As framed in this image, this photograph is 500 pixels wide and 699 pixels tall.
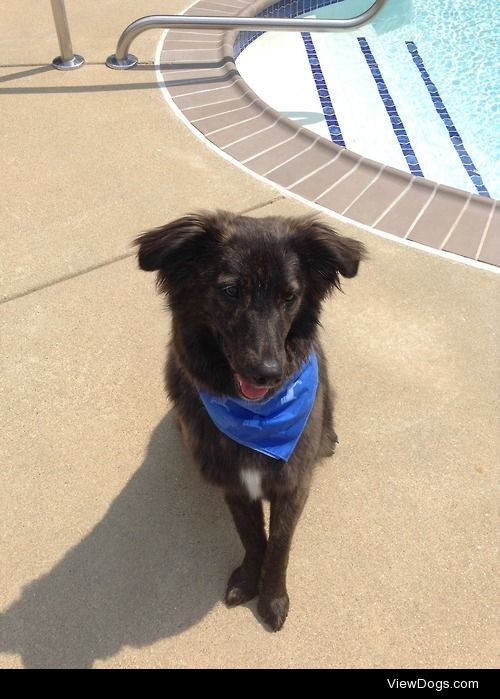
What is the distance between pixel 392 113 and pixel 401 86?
0.69 metres

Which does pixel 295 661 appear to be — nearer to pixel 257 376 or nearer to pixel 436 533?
pixel 436 533

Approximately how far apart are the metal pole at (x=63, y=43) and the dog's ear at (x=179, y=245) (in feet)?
13.6

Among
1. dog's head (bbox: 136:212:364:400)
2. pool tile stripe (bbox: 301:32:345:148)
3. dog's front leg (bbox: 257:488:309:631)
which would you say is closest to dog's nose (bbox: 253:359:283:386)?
dog's head (bbox: 136:212:364:400)

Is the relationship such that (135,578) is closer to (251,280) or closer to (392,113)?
(251,280)

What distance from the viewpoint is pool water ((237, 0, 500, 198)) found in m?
5.83

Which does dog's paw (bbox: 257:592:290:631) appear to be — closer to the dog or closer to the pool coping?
the dog

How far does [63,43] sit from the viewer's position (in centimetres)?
559

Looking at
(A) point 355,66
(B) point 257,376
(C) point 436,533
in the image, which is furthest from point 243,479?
(A) point 355,66

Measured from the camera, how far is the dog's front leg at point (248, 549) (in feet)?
8.23

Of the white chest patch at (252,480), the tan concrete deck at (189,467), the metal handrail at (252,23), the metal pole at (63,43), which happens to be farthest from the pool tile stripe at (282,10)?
the white chest patch at (252,480)

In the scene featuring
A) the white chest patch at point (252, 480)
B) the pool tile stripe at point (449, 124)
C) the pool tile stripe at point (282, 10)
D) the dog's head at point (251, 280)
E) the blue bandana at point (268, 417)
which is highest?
the dog's head at point (251, 280)

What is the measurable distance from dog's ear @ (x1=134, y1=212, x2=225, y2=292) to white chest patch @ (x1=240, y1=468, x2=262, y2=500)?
0.76 m

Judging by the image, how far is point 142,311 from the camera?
3713mm

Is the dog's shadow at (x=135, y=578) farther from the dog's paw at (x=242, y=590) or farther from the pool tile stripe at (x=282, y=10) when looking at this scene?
the pool tile stripe at (x=282, y=10)
